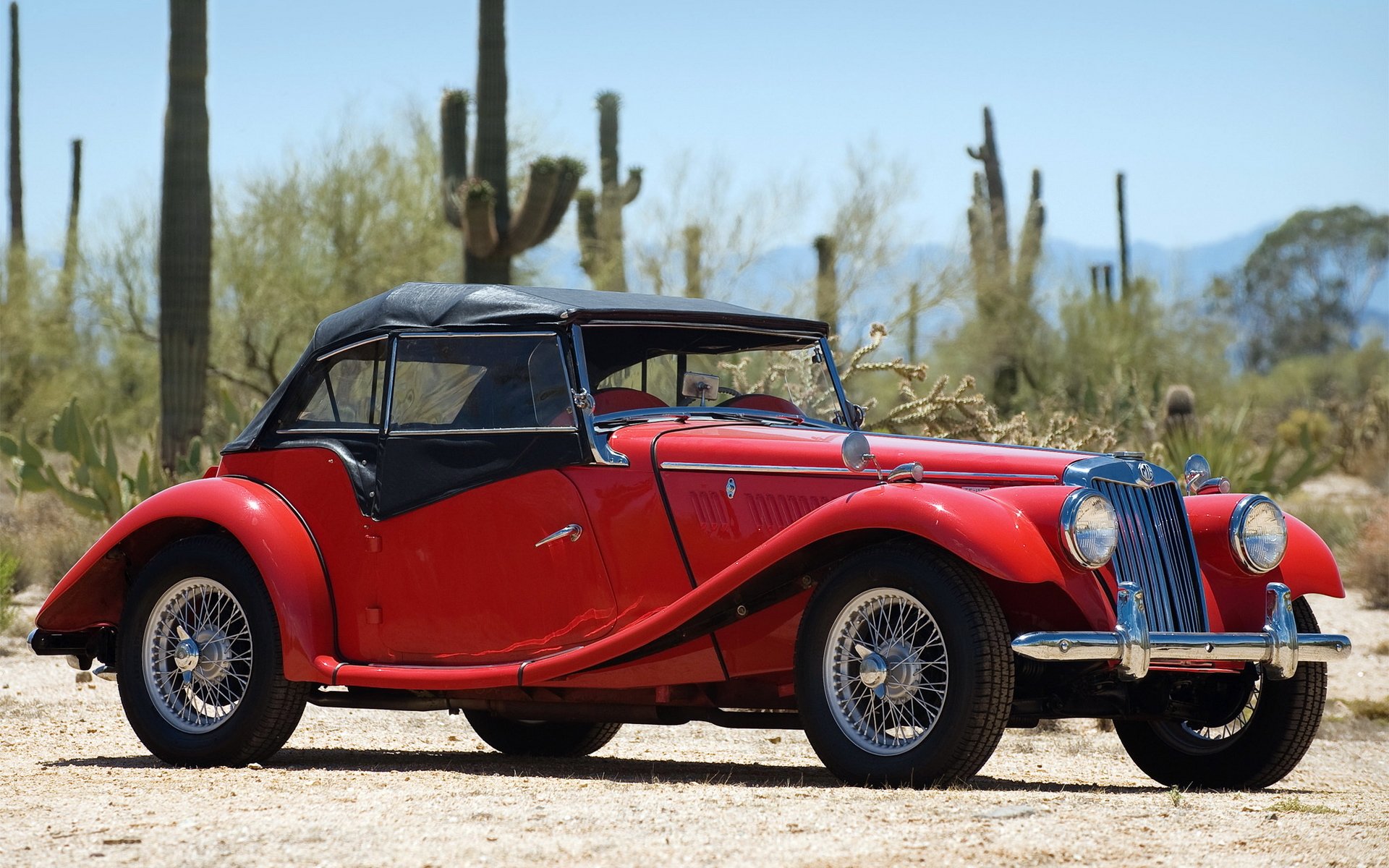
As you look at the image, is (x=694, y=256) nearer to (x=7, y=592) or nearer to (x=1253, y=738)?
(x=7, y=592)

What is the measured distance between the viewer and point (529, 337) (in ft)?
22.3

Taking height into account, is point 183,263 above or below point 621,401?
above

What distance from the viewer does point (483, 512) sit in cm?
663

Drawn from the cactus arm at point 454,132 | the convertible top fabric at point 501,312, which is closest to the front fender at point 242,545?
the convertible top fabric at point 501,312

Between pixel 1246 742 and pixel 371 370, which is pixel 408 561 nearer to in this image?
pixel 371 370

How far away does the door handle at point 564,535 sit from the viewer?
21.0ft

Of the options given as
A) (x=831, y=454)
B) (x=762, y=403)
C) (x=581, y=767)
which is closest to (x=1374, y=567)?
(x=762, y=403)

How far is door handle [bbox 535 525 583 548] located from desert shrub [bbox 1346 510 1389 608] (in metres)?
11.4

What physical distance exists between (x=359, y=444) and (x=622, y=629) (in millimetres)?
1570

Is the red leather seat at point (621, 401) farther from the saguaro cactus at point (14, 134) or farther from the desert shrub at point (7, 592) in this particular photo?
the saguaro cactus at point (14, 134)

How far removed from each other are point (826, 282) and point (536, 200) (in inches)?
326

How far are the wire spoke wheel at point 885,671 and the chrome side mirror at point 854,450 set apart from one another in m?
0.47

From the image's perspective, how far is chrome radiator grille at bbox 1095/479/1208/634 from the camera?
19.5 ft

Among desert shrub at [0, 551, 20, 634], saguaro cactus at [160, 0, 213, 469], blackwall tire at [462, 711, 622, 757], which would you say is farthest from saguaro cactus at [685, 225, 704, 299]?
blackwall tire at [462, 711, 622, 757]
